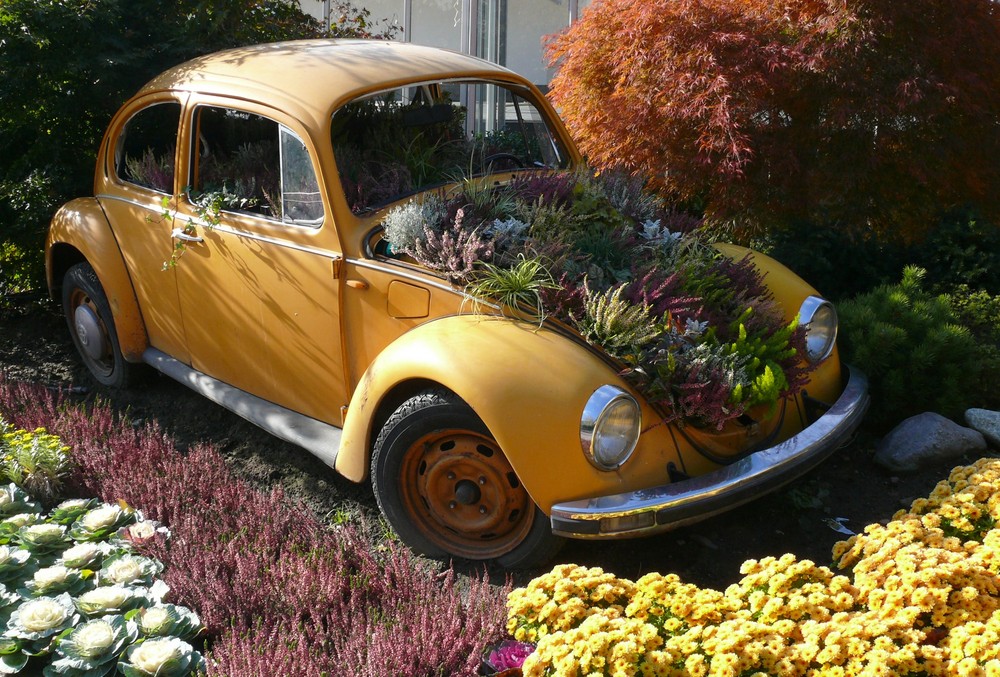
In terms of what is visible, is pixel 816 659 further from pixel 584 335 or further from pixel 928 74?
pixel 928 74

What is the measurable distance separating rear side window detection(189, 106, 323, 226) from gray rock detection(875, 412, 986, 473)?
265cm

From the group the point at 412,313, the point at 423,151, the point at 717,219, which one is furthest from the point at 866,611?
the point at 717,219

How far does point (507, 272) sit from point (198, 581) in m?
1.50

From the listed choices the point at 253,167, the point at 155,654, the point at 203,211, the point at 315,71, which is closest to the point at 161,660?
the point at 155,654

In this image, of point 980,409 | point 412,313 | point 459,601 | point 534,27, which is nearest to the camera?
point 459,601

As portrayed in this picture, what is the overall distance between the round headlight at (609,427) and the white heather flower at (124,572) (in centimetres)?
162

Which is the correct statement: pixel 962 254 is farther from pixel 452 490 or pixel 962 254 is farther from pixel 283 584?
pixel 283 584

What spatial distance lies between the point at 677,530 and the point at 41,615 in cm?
227

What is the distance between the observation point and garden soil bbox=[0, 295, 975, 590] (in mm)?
3477

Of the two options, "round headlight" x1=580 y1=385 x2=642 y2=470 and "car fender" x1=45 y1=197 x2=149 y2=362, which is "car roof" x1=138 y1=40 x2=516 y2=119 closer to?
"car fender" x1=45 y1=197 x2=149 y2=362

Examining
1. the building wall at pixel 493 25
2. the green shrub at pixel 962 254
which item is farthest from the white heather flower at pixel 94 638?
the building wall at pixel 493 25

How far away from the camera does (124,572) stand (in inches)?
127

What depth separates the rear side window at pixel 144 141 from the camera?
4.81 meters

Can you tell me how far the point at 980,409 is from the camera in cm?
434
